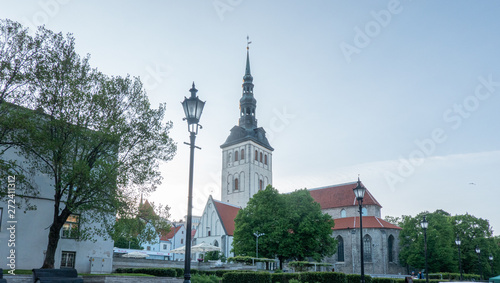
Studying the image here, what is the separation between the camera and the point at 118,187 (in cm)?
1873

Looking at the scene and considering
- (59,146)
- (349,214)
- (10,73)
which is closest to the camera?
(10,73)

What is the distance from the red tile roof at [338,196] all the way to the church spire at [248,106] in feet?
58.0

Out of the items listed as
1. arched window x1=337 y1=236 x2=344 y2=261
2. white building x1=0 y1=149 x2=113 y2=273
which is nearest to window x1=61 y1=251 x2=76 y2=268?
white building x1=0 y1=149 x2=113 y2=273

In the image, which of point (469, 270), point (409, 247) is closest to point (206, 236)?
point (409, 247)

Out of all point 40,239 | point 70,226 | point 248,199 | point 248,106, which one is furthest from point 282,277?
point 248,106

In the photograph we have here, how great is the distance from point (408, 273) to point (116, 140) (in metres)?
50.6

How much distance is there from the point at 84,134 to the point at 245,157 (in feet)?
171

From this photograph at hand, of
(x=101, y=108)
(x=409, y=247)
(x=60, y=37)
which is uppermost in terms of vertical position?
(x=60, y=37)

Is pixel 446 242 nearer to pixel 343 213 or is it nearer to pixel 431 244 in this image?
pixel 431 244

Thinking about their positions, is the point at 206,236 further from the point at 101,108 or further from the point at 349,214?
the point at 101,108

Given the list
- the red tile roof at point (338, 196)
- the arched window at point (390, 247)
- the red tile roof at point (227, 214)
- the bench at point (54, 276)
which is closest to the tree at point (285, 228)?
the red tile roof at point (227, 214)

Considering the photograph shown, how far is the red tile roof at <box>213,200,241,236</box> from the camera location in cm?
6032

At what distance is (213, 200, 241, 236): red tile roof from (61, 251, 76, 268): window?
126ft

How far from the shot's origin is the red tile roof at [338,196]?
5900cm
